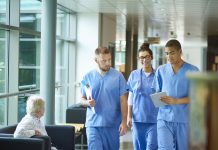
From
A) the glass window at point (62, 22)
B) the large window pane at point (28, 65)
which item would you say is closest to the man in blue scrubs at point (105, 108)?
the large window pane at point (28, 65)

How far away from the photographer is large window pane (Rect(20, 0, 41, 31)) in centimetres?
657

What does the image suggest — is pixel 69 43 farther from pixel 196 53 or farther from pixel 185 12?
pixel 196 53

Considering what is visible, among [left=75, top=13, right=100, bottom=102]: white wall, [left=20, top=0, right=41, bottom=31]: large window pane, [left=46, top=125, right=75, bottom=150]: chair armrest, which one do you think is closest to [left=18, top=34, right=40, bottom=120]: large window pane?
[left=20, top=0, right=41, bottom=31]: large window pane

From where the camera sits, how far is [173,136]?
159 inches

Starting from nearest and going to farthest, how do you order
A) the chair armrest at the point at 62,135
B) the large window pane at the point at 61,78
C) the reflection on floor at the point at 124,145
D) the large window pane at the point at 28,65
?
the chair armrest at the point at 62,135 < the large window pane at the point at 28,65 < the reflection on floor at the point at 124,145 < the large window pane at the point at 61,78

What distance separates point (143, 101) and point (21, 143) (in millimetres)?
1683

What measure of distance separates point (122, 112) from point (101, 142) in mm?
365

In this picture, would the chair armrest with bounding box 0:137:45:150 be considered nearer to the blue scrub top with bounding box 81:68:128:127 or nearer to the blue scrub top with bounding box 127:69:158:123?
the blue scrub top with bounding box 81:68:128:127

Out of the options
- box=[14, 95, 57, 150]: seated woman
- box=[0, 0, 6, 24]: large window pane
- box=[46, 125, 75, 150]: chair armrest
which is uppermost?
box=[0, 0, 6, 24]: large window pane

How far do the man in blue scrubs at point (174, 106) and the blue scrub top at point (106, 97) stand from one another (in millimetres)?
461

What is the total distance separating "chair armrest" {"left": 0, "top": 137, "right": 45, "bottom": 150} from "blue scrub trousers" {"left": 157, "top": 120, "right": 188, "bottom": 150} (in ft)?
3.76

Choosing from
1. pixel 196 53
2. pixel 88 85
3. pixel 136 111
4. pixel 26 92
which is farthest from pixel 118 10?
pixel 196 53

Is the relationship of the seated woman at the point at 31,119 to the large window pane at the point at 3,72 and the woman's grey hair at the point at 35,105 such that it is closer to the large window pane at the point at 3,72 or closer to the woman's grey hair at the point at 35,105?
the woman's grey hair at the point at 35,105

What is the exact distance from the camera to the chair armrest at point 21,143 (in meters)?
3.90
